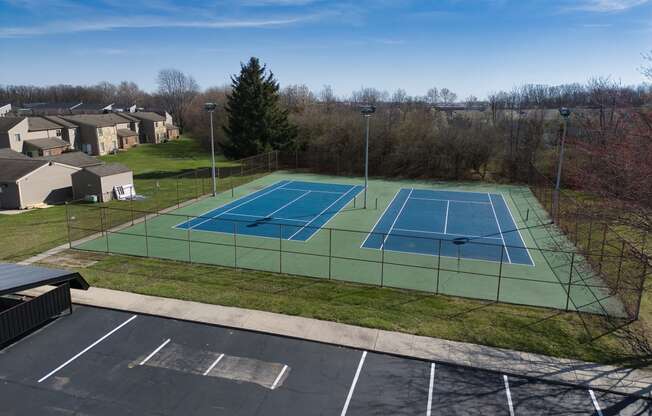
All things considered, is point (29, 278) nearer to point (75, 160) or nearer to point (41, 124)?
point (75, 160)

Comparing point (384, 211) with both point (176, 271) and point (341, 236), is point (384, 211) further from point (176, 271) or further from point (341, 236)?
point (176, 271)

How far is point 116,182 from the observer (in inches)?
1358

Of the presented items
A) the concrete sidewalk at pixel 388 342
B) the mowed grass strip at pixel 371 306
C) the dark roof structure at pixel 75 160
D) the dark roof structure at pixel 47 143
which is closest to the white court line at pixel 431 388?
the concrete sidewalk at pixel 388 342

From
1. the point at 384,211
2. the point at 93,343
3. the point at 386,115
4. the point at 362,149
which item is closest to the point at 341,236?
the point at 384,211

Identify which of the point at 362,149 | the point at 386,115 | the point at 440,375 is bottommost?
the point at 440,375

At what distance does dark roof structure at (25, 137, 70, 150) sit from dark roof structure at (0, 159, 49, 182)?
2605 centimetres

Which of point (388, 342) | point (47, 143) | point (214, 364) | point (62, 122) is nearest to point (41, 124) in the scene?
point (62, 122)

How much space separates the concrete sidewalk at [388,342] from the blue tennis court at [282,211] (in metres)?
6.37

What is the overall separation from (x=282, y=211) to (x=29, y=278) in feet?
59.4

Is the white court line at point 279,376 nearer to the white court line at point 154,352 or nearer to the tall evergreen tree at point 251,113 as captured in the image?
the white court line at point 154,352

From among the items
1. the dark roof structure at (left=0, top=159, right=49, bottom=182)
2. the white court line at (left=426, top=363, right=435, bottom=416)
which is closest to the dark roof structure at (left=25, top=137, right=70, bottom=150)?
the dark roof structure at (left=0, top=159, right=49, bottom=182)

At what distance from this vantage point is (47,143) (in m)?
59.9

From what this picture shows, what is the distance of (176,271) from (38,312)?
5812mm

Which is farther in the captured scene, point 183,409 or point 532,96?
point 532,96
